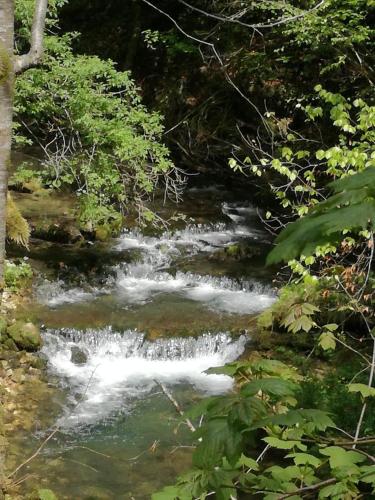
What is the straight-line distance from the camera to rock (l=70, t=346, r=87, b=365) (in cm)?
799

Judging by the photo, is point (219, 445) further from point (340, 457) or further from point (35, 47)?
point (35, 47)

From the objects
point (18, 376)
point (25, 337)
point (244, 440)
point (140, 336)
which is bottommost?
point (18, 376)

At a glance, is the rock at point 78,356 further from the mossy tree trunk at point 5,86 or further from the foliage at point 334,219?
the foliage at point 334,219

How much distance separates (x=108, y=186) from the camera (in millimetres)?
8594

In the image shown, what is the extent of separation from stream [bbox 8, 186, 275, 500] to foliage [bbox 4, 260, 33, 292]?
252 mm

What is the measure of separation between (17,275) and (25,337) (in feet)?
5.94

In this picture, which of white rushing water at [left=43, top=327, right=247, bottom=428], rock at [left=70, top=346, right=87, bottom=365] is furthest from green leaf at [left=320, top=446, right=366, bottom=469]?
rock at [left=70, top=346, right=87, bottom=365]

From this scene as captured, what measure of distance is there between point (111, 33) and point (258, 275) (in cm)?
959

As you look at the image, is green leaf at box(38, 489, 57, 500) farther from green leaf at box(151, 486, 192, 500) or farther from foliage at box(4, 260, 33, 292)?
foliage at box(4, 260, 33, 292)

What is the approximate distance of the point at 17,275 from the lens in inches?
368

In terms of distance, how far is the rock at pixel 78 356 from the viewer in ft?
26.2

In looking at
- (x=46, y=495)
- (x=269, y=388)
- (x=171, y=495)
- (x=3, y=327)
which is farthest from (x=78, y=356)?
(x=269, y=388)

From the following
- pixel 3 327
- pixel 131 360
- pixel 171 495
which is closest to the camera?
pixel 171 495

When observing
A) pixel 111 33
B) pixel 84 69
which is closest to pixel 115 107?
pixel 84 69
